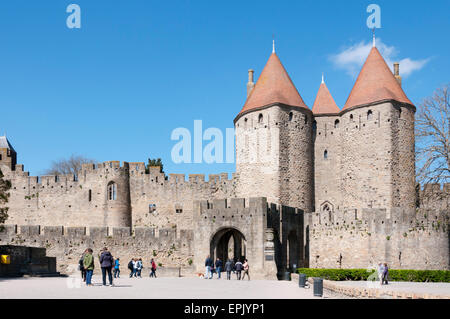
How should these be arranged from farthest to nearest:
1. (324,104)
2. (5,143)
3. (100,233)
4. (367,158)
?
(5,143)
(324,104)
(367,158)
(100,233)

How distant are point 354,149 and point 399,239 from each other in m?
8.07

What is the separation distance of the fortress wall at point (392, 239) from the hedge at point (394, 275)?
14.2 ft

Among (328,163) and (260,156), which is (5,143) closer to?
(260,156)

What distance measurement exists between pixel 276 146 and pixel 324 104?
5.97 meters

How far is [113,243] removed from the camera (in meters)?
34.7

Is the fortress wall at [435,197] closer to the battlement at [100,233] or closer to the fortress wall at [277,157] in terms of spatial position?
the fortress wall at [277,157]

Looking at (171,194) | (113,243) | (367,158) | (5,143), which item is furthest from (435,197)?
(5,143)

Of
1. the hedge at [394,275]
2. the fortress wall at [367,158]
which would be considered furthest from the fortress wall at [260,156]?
the hedge at [394,275]

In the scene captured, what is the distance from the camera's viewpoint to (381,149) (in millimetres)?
38312

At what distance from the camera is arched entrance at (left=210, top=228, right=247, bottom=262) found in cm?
Answer: 3181

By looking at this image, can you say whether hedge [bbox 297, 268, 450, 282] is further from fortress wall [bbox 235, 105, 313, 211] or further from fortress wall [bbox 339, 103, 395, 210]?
fortress wall [bbox 235, 105, 313, 211]

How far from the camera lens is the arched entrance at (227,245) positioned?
31812 millimetres
